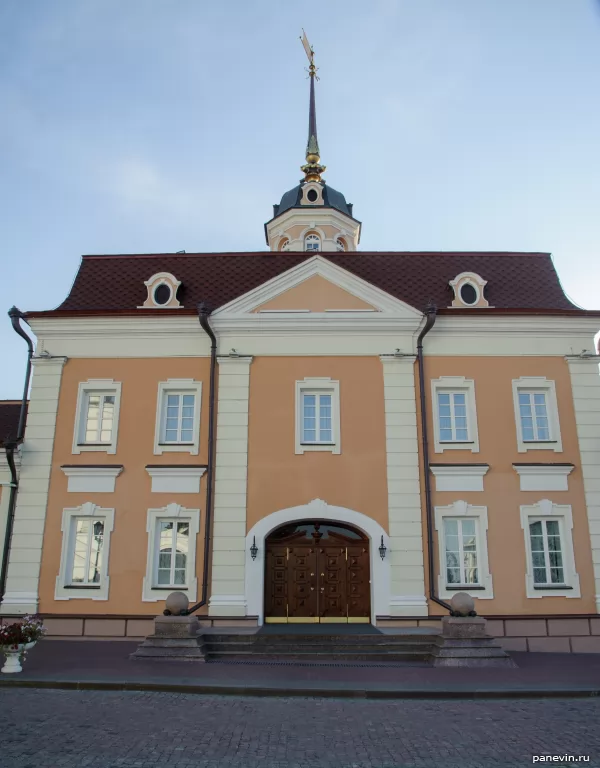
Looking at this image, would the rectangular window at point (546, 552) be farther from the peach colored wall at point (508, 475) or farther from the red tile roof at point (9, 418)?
the red tile roof at point (9, 418)

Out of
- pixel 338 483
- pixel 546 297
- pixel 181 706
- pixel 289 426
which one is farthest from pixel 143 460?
pixel 546 297

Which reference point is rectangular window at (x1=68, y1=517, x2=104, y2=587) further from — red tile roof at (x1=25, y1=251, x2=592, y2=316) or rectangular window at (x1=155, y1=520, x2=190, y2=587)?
red tile roof at (x1=25, y1=251, x2=592, y2=316)

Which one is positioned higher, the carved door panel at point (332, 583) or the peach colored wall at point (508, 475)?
the peach colored wall at point (508, 475)

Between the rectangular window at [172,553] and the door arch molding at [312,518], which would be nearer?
the door arch molding at [312,518]

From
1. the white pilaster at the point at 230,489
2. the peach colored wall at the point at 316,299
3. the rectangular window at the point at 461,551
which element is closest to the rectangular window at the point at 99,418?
the white pilaster at the point at 230,489

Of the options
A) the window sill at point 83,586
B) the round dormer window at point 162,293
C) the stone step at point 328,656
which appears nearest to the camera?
the stone step at point 328,656

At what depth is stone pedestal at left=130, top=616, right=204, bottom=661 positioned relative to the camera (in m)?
13.0

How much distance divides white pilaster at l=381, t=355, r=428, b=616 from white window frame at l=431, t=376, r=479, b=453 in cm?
54

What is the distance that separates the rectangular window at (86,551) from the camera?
614 inches

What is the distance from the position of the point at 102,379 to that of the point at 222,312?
3.58m

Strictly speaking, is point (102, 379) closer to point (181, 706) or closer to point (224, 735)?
point (181, 706)

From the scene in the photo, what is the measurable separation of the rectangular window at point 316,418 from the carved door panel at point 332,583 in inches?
107

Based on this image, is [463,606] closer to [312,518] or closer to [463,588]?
[463,588]

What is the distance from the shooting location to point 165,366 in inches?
667
